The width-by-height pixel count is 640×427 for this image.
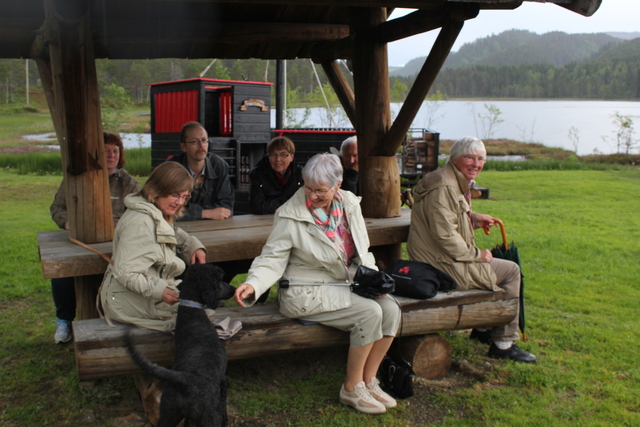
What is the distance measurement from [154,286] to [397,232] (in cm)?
227

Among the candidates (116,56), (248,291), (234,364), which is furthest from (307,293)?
(116,56)

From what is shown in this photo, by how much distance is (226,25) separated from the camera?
225 inches

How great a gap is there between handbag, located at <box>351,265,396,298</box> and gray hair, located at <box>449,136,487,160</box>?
1236 mm

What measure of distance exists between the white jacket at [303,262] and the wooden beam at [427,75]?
1.52m

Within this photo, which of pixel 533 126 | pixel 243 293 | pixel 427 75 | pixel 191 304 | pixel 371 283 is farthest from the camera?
pixel 533 126

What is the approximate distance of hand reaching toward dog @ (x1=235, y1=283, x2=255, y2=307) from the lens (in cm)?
297

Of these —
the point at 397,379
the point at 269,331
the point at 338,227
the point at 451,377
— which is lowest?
the point at 451,377

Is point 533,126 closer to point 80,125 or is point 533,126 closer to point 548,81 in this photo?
point 80,125

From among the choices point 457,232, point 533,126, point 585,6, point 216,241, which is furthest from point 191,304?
point 533,126

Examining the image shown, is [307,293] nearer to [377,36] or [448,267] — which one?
[448,267]

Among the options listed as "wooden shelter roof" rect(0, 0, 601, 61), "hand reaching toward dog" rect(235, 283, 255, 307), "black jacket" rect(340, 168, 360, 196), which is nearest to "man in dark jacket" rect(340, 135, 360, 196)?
"black jacket" rect(340, 168, 360, 196)

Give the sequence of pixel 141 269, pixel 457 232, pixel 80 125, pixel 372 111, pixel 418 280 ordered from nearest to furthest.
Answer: pixel 141 269 < pixel 80 125 < pixel 418 280 < pixel 457 232 < pixel 372 111

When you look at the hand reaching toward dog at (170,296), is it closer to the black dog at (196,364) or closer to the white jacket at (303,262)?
the black dog at (196,364)

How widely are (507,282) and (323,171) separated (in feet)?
6.03
